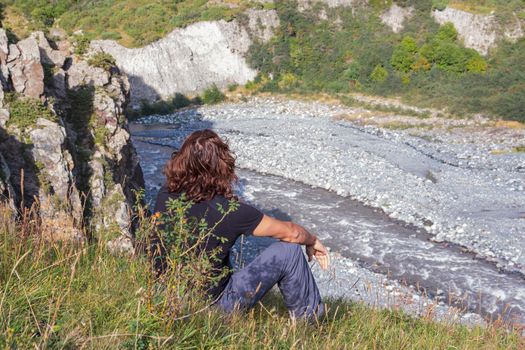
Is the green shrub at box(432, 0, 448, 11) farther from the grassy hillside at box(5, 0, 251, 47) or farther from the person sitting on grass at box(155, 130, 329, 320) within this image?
the person sitting on grass at box(155, 130, 329, 320)

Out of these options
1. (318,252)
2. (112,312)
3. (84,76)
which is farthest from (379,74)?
(112,312)

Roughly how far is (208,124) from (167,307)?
27.8 m

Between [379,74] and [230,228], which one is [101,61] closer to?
[230,228]

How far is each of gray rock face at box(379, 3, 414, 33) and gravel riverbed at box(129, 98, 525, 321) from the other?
521 inches

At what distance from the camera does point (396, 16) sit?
144 ft

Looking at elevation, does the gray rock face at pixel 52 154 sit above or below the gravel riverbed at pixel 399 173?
above

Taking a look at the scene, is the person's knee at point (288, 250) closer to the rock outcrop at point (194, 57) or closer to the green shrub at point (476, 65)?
the rock outcrop at point (194, 57)

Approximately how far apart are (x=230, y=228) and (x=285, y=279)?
649 millimetres

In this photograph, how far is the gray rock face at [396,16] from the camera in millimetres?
43406

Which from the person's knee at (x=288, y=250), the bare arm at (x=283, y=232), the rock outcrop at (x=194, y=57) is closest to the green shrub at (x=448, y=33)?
the rock outcrop at (x=194, y=57)

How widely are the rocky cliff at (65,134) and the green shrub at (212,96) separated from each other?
22.1m

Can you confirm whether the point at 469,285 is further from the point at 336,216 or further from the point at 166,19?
the point at 166,19

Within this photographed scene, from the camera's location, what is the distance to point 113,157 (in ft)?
40.0

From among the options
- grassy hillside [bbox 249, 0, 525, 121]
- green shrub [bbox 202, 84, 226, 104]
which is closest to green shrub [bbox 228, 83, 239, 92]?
green shrub [bbox 202, 84, 226, 104]
